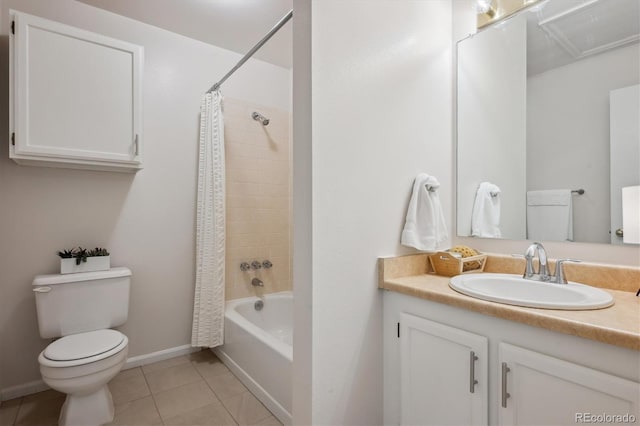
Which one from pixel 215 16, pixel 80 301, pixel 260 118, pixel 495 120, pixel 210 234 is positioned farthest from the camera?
pixel 260 118

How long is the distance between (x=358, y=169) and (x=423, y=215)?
1.41ft

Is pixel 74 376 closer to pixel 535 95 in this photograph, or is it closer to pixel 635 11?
pixel 535 95

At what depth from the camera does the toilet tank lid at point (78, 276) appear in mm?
1850

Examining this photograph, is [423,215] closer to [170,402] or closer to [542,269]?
[542,269]

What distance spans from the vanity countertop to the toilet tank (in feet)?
5.65

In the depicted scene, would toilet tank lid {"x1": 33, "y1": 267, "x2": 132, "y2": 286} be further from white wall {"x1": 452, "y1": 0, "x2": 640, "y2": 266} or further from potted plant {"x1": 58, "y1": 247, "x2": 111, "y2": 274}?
white wall {"x1": 452, "y1": 0, "x2": 640, "y2": 266}

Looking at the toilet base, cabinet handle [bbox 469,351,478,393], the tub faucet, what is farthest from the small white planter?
the tub faucet

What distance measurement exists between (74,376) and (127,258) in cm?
90

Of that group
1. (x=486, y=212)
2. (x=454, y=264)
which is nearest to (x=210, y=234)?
(x=454, y=264)

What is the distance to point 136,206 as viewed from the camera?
2352 mm

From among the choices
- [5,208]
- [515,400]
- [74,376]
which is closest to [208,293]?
→ [74,376]

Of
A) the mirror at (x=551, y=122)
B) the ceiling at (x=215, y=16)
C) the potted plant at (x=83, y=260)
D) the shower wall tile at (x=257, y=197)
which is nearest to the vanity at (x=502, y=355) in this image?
the mirror at (x=551, y=122)

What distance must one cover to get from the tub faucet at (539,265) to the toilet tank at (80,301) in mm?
2284

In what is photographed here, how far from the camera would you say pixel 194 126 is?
260cm
